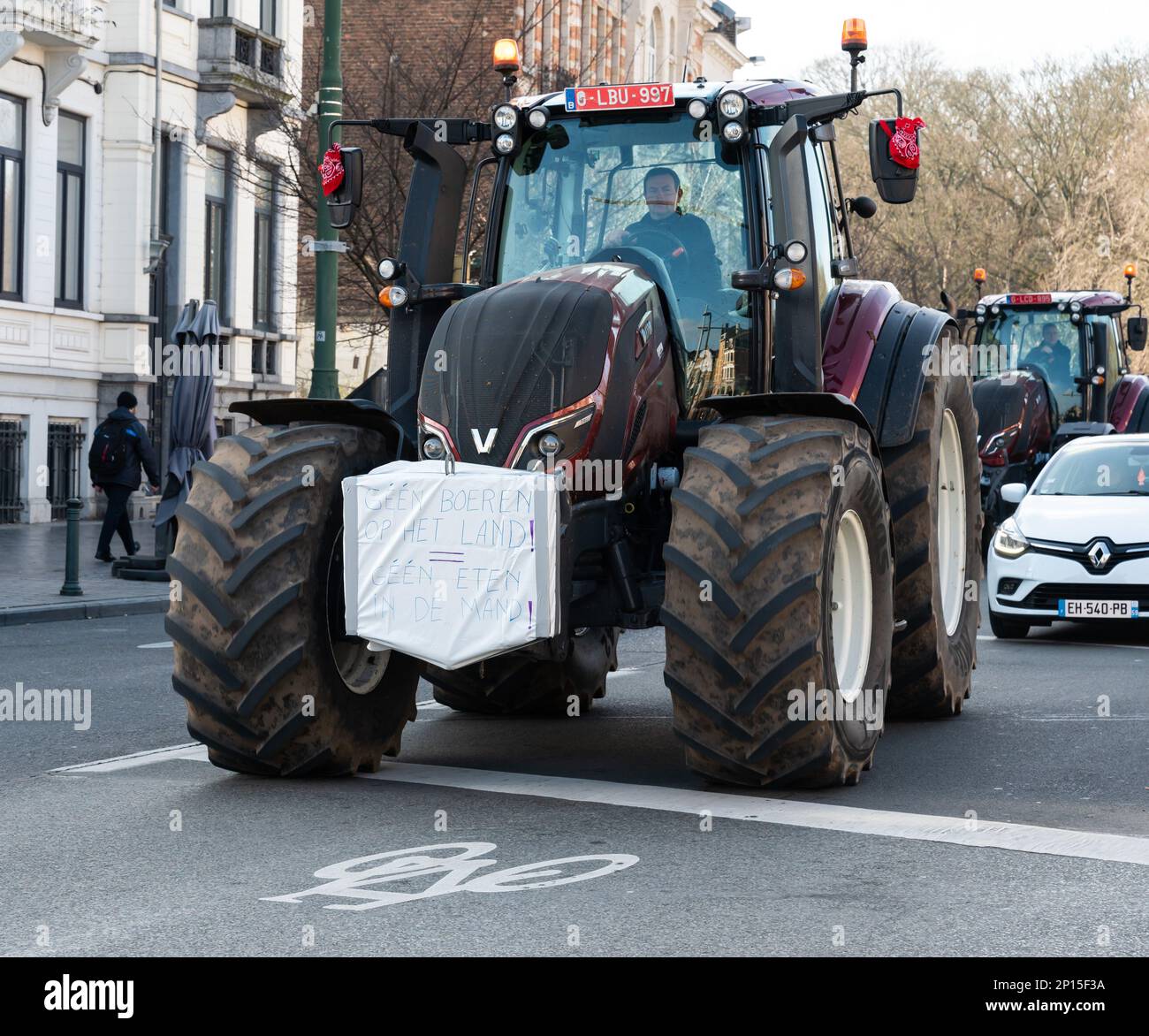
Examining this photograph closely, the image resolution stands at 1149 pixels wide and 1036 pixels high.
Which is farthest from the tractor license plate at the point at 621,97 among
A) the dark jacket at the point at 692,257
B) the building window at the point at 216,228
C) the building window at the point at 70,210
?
the building window at the point at 216,228

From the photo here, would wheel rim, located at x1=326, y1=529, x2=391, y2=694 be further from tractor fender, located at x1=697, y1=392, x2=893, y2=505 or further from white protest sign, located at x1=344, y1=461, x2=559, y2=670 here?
tractor fender, located at x1=697, y1=392, x2=893, y2=505

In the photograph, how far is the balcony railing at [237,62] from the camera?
32.7 meters

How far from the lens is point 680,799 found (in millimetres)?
7625

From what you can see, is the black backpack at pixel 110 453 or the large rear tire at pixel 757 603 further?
the black backpack at pixel 110 453

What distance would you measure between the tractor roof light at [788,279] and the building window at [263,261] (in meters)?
28.1

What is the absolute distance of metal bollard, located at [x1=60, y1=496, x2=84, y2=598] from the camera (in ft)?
59.8

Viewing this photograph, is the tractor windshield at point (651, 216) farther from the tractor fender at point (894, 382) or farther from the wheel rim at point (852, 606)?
the tractor fender at point (894, 382)

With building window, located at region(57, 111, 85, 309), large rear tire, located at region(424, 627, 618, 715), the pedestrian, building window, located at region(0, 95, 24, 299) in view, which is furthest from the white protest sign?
building window, located at region(57, 111, 85, 309)

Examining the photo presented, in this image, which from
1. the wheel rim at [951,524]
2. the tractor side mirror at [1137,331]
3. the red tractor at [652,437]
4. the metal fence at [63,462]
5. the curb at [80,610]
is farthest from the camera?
the metal fence at [63,462]

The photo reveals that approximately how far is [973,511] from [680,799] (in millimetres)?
4212

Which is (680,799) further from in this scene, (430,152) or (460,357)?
(430,152)

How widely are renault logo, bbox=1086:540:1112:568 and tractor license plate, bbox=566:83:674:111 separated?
23.3ft

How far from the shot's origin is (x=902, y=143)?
8609 mm

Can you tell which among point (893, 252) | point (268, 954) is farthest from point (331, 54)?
point (893, 252)
